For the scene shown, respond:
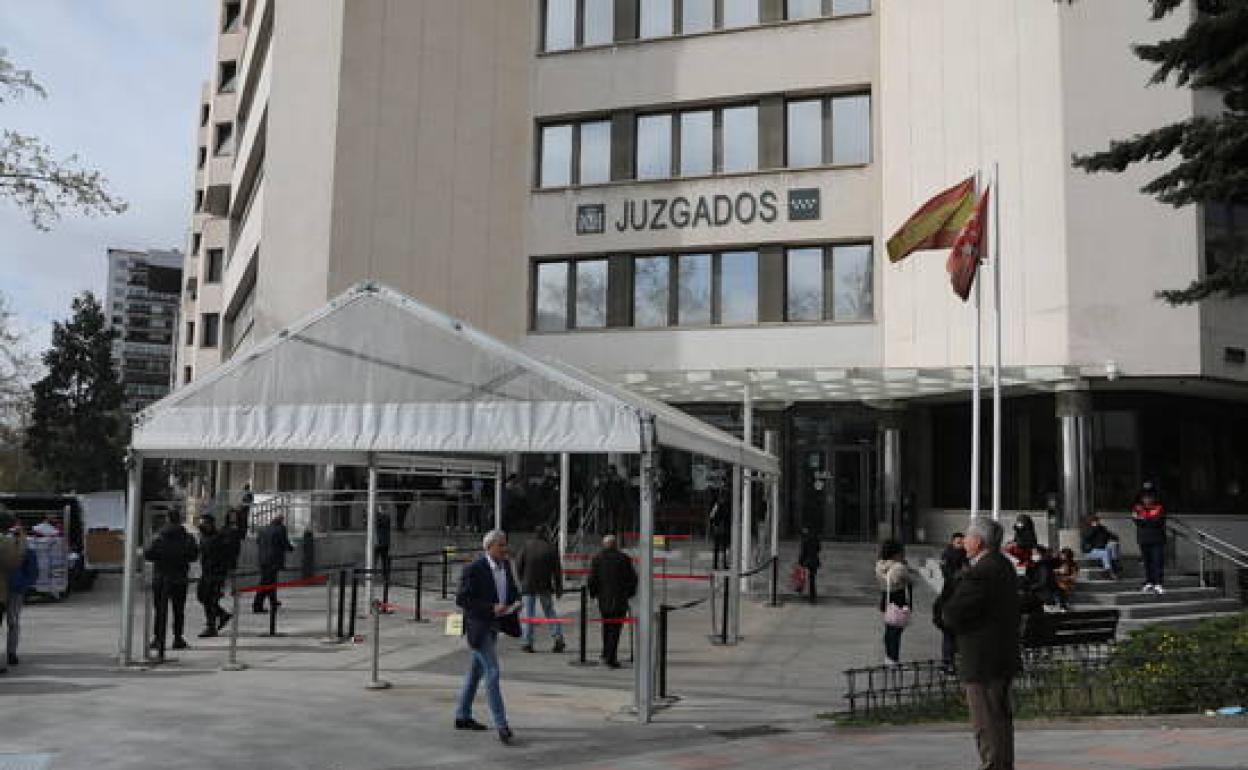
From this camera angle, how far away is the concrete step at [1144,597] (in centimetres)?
2003

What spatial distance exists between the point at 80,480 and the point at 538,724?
2394 inches

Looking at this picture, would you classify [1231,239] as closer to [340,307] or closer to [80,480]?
[340,307]

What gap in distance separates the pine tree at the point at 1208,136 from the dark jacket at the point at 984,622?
6.62 m

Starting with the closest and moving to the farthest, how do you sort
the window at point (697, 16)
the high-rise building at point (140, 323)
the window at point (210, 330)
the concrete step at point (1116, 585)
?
the concrete step at point (1116, 585) < the window at point (697, 16) < the window at point (210, 330) < the high-rise building at point (140, 323)

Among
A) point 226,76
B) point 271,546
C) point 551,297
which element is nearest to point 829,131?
point 551,297

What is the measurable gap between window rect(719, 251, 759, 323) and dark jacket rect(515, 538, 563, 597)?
17.2m

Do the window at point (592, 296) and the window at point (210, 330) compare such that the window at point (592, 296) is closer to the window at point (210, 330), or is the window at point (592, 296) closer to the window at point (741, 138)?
the window at point (741, 138)

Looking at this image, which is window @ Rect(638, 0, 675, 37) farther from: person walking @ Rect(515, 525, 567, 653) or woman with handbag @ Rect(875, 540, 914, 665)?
woman with handbag @ Rect(875, 540, 914, 665)

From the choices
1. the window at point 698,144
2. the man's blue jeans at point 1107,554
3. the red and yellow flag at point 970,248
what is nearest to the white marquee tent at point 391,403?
the red and yellow flag at point 970,248

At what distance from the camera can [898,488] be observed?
95.6 ft

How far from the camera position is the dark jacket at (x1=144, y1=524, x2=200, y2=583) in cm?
1391

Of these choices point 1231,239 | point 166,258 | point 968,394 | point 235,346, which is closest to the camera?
point 1231,239

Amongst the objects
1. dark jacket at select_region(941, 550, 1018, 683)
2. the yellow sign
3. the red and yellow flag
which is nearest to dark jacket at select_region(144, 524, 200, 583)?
the yellow sign

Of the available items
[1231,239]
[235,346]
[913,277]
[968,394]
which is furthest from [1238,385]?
[235,346]
